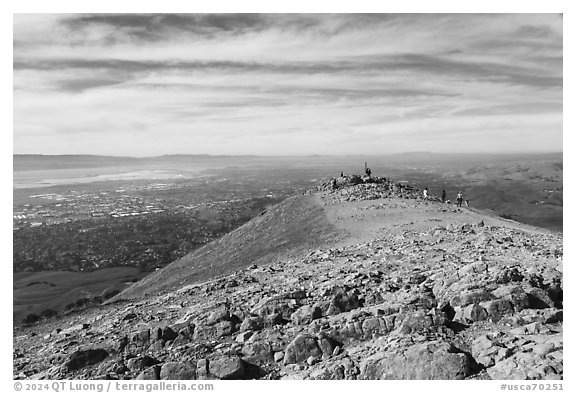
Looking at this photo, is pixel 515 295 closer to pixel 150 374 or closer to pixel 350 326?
pixel 350 326

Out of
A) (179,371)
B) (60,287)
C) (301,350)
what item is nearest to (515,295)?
(301,350)

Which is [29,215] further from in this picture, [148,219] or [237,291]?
[148,219]

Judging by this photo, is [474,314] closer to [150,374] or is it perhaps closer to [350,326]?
[350,326]

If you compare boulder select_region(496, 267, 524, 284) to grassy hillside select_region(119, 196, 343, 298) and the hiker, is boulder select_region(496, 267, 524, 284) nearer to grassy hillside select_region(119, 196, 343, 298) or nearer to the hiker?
grassy hillside select_region(119, 196, 343, 298)

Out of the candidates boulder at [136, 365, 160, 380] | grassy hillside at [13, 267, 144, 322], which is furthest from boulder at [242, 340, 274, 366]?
grassy hillside at [13, 267, 144, 322]

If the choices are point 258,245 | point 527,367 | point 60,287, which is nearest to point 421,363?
point 527,367

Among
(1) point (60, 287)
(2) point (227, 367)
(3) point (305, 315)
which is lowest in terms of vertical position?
(1) point (60, 287)

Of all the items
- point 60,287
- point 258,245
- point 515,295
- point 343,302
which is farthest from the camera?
point 60,287

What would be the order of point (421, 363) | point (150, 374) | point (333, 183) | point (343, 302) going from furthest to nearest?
point (333, 183), point (343, 302), point (150, 374), point (421, 363)

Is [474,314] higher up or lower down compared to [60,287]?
Answer: higher up

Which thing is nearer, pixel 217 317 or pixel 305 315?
pixel 305 315
